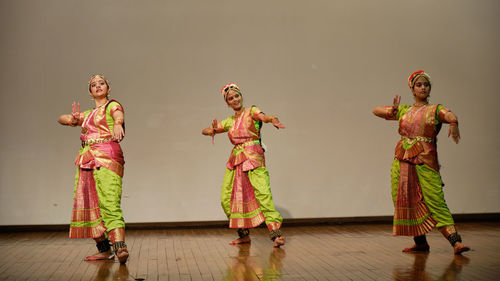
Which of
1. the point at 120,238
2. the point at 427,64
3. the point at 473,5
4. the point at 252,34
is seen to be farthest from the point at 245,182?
the point at 473,5

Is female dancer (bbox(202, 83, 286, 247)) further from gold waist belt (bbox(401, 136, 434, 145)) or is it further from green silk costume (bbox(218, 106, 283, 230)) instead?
gold waist belt (bbox(401, 136, 434, 145))

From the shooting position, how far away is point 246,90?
6.29 m

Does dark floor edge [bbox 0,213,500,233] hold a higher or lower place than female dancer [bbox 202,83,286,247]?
lower

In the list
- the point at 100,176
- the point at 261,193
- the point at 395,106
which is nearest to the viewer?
the point at 100,176

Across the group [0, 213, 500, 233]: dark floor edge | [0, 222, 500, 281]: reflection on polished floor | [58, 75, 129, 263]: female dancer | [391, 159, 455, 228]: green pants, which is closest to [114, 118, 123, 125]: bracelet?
[58, 75, 129, 263]: female dancer

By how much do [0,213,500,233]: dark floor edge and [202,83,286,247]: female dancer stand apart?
4.69 ft

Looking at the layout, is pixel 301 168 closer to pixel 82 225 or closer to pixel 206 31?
pixel 206 31

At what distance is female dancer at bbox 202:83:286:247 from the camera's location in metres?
4.65

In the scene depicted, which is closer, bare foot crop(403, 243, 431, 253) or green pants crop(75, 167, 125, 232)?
green pants crop(75, 167, 125, 232)

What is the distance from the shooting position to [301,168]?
20.7 feet

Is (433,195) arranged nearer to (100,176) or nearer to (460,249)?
(460,249)

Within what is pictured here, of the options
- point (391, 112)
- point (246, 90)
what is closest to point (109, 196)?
point (391, 112)

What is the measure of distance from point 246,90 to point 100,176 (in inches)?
111

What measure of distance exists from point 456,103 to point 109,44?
402 centimetres
